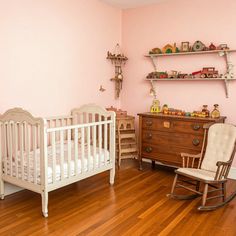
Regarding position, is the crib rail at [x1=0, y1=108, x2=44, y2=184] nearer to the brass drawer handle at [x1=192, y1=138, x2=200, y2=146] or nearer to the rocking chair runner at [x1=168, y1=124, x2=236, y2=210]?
the rocking chair runner at [x1=168, y1=124, x2=236, y2=210]

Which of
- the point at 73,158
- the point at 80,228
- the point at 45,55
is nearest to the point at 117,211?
the point at 80,228

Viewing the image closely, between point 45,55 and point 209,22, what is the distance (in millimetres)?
2360

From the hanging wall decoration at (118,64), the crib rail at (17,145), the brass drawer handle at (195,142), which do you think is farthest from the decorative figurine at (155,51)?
the crib rail at (17,145)

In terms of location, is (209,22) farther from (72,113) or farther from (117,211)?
(117,211)

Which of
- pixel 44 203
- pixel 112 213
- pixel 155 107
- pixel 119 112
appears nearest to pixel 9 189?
pixel 44 203

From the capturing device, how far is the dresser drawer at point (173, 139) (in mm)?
3729

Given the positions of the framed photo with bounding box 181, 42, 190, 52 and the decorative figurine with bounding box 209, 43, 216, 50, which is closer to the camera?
the decorative figurine with bounding box 209, 43, 216, 50

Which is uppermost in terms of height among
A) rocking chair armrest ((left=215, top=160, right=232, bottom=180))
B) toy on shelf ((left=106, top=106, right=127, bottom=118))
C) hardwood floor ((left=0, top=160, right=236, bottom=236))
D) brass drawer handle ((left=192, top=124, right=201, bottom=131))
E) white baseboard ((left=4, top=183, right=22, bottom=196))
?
toy on shelf ((left=106, top=106, right=127, bottom=118))

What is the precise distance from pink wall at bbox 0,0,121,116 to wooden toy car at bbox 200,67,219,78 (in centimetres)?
159

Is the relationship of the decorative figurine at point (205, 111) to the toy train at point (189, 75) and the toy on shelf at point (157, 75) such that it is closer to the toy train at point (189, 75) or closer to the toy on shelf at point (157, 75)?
the toy train at point (189, 75)

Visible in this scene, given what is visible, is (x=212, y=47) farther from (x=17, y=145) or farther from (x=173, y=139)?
(x=17, y=145)

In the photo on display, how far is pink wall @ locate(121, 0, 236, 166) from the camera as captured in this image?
152 inches

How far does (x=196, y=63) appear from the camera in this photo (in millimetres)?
4129

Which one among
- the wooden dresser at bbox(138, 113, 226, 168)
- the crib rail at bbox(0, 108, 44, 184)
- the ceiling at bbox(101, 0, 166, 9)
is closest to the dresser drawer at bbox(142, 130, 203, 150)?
the wooden dresser at bbox(138, 113, 226, 168)
